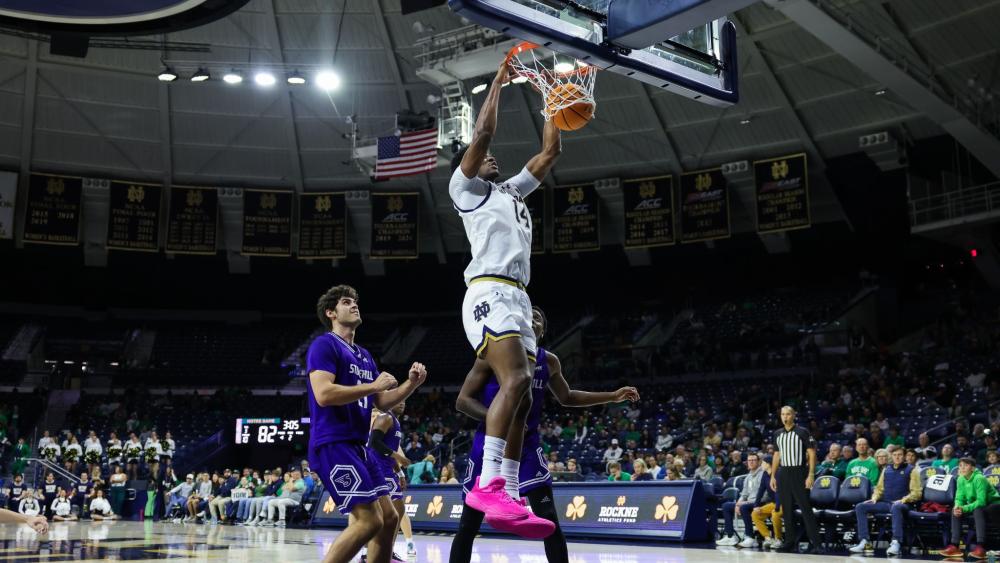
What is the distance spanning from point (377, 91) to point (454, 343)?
35.4 ft

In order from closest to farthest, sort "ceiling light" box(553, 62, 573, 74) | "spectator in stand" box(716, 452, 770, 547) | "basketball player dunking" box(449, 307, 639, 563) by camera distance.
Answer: "basketball player dunking" box(449, 307, 639, 563), "ceiling light" box(553, 62, 573, 74), "spectator in stand" box(716, 452, 770, 547)

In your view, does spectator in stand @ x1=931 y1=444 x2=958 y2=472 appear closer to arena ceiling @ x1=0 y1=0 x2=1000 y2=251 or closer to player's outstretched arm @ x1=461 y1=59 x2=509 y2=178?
player's outstretched arm @ x1=461 y1=59 x2=509 y2=178

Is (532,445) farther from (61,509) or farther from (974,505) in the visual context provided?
(61,509)

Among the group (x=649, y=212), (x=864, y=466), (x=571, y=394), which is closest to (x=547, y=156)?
(x=571, y=394)

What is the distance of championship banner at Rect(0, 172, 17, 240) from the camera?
2741cm

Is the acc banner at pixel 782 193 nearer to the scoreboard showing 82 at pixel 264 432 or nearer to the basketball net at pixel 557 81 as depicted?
the scoreboard showing 82 at pixel 264 432

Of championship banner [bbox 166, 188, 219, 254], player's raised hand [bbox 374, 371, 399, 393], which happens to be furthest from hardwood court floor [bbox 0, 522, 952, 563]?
championship banner [bbox 166, 188, 219, 254]

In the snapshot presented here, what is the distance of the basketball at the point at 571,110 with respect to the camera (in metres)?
5.82

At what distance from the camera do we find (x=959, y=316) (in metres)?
26.8

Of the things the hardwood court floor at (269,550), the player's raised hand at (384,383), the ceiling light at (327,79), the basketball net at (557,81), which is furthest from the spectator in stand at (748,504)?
the ceiling light at (327,79)

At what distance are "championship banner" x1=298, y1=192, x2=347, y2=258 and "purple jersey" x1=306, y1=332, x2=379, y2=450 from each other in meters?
23.3

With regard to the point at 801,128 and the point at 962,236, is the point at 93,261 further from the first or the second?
the point at 962,236

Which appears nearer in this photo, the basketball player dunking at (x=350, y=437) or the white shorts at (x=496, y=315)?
the white shorts at (x=496, y=315)

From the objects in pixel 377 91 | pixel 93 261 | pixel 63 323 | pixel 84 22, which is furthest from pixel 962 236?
pixel 63 323
